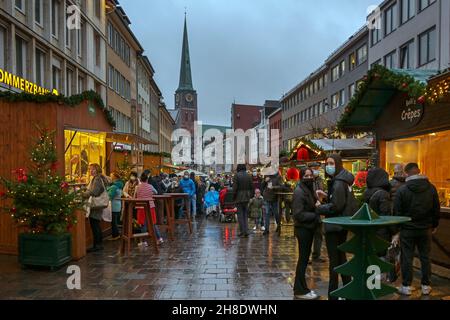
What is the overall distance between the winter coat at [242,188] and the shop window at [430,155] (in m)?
3.81

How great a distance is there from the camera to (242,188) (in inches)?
492

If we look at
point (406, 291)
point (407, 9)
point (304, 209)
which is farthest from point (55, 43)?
point (407, 9)

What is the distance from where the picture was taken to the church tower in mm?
131875

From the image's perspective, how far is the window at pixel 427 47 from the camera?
25203mm

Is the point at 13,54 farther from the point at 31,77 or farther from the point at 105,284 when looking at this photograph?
the point at 105,284

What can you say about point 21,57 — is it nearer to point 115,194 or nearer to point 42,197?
point 115,194

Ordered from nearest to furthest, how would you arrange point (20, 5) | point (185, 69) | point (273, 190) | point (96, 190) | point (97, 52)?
1. point (96, 190)
2. point (273, 190)
3. point (20, 5)
4. point (97, 52)
5. point (185, 69)

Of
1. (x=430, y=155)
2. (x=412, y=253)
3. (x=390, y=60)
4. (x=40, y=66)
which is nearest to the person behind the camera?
(x=412, y=253)

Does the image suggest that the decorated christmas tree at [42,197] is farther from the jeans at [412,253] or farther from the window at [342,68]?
the window at [342,68]

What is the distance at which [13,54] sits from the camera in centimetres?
1606

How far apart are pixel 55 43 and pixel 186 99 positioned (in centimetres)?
11299

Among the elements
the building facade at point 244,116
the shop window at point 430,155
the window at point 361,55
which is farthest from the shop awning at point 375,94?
the building facade at point 244,116

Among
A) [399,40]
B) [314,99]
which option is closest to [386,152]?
[399,40]
